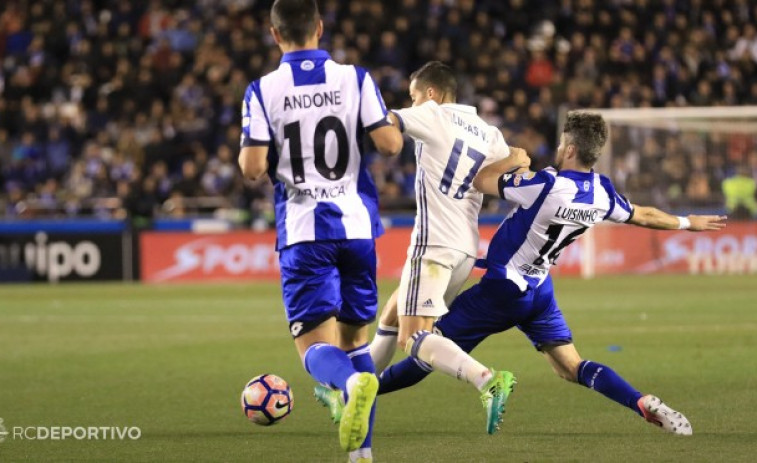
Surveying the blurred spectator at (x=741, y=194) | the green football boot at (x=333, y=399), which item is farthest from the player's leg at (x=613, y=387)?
the blurred spectator at (x=741, y=194)

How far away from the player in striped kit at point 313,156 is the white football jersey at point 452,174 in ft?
4.29

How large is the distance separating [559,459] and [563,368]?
1.11 meters

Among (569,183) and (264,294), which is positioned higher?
(569,183)

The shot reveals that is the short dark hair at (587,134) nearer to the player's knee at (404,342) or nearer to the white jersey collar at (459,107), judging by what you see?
the white jersey collar at (459,107)

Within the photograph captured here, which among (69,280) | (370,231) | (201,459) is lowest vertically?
(69,280)

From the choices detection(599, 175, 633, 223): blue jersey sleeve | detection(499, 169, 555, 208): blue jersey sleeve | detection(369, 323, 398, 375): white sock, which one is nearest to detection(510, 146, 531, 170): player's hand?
detection(499, 169, 555, 208): blue jersey sleeve

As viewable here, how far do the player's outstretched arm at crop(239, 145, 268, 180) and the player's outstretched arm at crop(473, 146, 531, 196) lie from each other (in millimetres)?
1628

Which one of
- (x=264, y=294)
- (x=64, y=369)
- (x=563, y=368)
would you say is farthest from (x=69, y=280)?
(x=563, y=368)

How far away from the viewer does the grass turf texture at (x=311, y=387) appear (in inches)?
278

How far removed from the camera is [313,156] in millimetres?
6141

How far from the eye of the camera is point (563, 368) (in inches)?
302

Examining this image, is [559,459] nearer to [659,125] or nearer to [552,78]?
[659,125]

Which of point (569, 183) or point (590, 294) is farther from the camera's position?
point (590, 294)

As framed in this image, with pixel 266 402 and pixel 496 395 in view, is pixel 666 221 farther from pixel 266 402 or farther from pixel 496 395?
pixel 266 402
